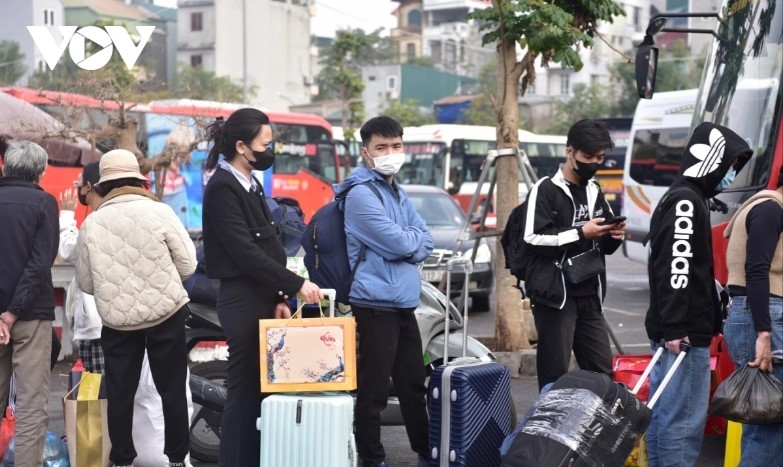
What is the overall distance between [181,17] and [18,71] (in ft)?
176

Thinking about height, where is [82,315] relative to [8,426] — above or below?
above

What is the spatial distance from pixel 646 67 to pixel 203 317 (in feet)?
11.9

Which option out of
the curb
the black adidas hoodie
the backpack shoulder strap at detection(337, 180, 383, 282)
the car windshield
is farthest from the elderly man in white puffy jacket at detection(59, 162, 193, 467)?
the car windshield

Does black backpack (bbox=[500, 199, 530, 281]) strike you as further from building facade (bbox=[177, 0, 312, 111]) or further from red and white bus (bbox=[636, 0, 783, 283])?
building facade (bbox=[177, 0, 312, 111])

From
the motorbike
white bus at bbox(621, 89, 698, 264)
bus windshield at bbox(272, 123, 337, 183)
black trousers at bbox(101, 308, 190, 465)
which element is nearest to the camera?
black trousers at bbox(101, 308, 190, 465)

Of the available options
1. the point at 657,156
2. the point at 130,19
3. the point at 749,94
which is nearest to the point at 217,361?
the point at 749,94

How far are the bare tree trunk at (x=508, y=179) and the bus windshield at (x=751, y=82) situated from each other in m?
2.46

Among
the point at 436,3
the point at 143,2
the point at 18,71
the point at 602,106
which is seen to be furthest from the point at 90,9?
the point at 436,3

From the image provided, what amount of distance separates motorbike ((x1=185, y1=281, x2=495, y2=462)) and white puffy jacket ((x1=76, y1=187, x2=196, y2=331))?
3.27 feet

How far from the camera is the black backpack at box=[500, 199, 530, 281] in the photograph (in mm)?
6289

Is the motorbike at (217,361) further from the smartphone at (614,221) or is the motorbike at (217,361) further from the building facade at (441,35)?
the building facade at (441,35)

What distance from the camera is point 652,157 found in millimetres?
20844

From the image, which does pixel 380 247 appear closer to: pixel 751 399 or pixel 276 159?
pixel 751 399

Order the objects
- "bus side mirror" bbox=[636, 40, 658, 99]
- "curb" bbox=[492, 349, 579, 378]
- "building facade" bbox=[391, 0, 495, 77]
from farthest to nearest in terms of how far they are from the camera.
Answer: "building facade" bbox=[391, 0, 495, 77]
"curb" bbox=[492, 349, 579, 378]
"bus side mirror" bbox=[636, 40, 658, 99]
